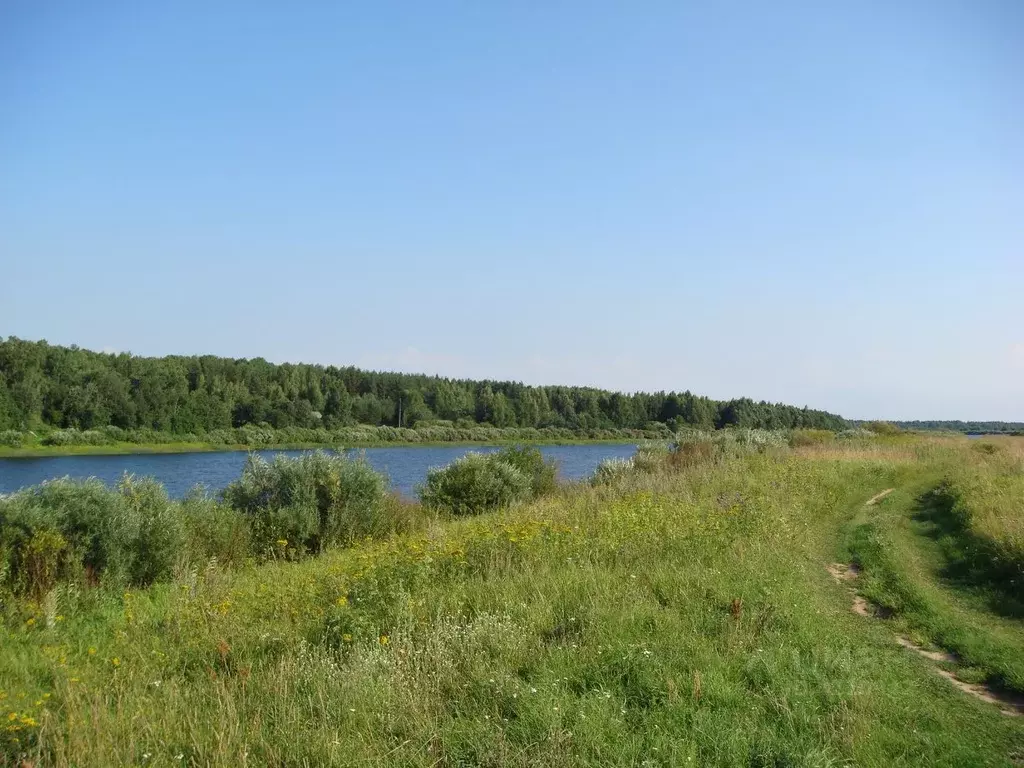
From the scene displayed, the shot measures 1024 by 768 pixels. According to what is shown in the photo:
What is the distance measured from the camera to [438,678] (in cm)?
512

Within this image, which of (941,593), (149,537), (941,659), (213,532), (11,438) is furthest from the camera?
(11,438)

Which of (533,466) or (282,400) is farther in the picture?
(282,400)

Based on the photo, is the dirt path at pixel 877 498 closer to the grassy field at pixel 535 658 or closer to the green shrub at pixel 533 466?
the grassy field at pixel 535 658

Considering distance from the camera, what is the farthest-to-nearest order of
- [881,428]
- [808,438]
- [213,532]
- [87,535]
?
[881,428], [808,438], [213,532], [87,535]

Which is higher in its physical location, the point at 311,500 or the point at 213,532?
the point at 311,500

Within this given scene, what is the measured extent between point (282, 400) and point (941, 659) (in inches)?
2988

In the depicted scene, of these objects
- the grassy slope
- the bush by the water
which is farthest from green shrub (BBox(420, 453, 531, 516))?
the grassy slope

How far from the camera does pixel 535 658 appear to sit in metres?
5.50

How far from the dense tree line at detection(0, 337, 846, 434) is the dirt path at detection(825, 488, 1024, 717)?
196 ft

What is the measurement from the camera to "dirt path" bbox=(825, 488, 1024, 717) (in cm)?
573

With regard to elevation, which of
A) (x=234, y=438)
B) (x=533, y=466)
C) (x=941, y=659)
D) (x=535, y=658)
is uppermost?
(x=533, y=466)

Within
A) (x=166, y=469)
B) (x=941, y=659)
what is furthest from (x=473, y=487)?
Answer: (x=166, y=469)

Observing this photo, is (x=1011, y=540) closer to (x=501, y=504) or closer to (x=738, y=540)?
(x=738, y=540)

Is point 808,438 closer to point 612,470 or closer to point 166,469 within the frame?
point 612,470
